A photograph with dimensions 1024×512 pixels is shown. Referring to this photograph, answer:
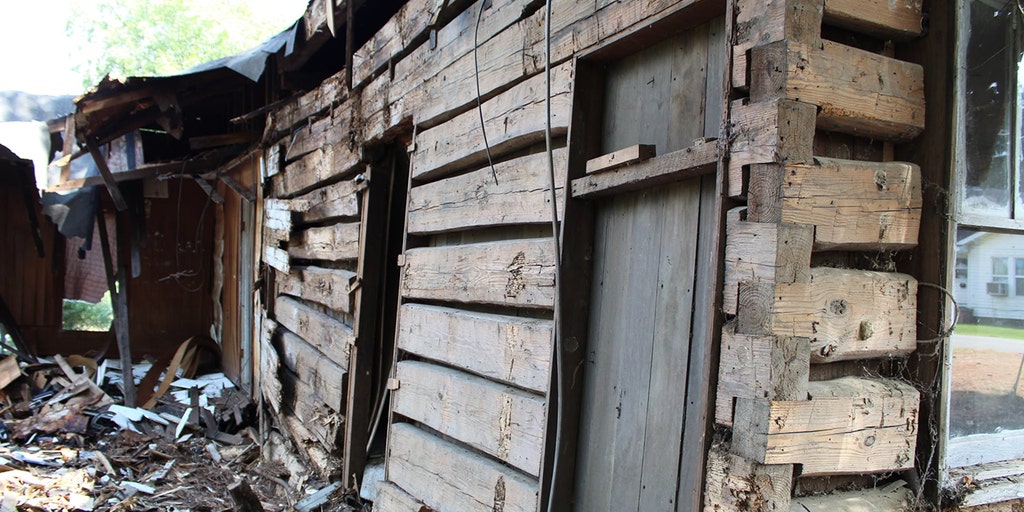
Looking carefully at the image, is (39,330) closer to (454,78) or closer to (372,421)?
(372,421)

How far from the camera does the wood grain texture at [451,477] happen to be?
108 inches

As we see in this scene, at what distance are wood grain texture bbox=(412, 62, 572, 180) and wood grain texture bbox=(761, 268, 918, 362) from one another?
1.19m

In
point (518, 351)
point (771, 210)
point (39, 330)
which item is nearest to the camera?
point (771, 210)

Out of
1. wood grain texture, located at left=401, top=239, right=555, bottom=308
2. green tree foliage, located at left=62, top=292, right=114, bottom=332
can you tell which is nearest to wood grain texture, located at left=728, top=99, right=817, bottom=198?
wood grain texture, located at left=401, top=239, right=555, bottom=308

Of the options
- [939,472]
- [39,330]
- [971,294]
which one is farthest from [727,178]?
[39,330]

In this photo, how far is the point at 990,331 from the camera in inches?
86.0

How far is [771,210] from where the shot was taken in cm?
179

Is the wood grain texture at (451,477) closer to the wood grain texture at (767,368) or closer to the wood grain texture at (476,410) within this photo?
the wood grain texture at (476,410)

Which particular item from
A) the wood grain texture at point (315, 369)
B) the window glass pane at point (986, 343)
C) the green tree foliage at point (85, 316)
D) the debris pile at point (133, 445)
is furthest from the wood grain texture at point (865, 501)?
the green tree foliage at point (85, 316)

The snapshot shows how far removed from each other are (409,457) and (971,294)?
2.75 metres

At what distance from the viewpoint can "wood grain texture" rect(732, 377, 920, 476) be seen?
1763mm

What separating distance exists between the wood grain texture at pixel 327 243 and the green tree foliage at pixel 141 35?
19447 millimetres

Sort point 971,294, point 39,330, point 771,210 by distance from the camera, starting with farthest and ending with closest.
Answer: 1. point 39,330
2. point 971,294
3. point 771,210

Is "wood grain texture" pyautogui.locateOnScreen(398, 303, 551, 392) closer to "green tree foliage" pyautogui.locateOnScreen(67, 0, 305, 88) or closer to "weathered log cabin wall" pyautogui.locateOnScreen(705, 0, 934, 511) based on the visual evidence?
"weathered log cabin wall" pyautogui.locateOnScreen(705, 0, 934, 511)
